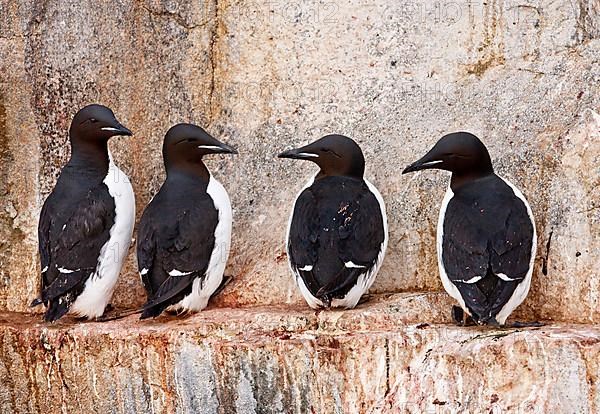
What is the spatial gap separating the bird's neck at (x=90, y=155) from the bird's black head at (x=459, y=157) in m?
1.90

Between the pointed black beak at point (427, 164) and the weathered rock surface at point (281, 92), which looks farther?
the weathered rock surface at point (281, 92)

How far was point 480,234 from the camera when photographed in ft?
22.9

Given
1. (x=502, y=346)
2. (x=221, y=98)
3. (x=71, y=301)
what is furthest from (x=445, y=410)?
(x=221, y=98)

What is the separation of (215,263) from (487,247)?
5.44ft

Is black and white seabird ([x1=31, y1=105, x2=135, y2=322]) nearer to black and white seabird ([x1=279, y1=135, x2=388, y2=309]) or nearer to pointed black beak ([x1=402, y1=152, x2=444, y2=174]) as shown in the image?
black and white seabird ([x1=279, y1=135, x2=388, y2=309])

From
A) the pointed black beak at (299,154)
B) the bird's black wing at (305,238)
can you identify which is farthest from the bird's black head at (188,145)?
the bird's black wing at (305,238)

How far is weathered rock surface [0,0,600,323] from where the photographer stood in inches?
307

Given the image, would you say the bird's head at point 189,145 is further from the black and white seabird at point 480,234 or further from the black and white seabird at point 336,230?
the black and white seabird at point 480,234

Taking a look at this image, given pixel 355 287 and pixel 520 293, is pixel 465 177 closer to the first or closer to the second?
pixel 520 293

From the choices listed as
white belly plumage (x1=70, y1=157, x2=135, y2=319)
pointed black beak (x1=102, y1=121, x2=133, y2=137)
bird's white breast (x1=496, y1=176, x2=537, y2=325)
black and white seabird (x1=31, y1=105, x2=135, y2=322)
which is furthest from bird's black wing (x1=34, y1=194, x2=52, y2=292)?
bird's white breast (x1=496, y1=176, x2=537, y2=325)

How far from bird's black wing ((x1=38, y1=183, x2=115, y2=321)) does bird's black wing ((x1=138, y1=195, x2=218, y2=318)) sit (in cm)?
27

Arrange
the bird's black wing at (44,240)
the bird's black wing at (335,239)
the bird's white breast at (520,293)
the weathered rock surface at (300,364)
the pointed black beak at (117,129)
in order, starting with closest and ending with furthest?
1. the weathered rock surface at (300,364)
2. the bird's white breast at (520,293)
3. the bird's black wing at (335,239)
4. the bird's black wing at (44,240)
5. the pointed black beak at (117,129)

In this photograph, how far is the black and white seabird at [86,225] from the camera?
7.52m

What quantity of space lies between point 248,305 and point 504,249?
5.56ft
